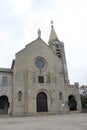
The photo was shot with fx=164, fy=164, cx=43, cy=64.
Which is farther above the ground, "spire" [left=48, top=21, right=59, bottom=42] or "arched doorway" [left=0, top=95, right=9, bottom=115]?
"spire" [left=48, top=21, right=59, bottom=42]

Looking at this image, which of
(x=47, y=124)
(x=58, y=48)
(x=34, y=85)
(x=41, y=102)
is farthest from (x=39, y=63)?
(x=47, y=124)

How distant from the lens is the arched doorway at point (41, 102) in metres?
31.3

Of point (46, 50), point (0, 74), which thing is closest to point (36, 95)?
point (0, 74)

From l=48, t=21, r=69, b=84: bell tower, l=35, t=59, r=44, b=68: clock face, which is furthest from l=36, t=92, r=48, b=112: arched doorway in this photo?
l=48, t=21, r=69, b=84: bell tower

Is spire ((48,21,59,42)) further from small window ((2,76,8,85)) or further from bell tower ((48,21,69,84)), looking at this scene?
small window ((2,76,8,85))

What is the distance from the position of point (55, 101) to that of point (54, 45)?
1597 cm

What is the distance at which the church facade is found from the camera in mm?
30281

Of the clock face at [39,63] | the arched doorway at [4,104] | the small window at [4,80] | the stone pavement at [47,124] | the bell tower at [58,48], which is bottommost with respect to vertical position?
the stone pavement at [47,124]

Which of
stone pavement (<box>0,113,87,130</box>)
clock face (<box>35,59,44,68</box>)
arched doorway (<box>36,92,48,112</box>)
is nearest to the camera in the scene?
stone pavement (<box>0,113,87,130</box>)

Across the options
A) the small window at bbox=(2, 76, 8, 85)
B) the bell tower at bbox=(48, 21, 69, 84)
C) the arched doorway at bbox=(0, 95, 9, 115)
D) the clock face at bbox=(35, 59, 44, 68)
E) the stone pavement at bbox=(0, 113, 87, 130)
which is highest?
the bell tower at bbox=(48, 21, 69, 84)

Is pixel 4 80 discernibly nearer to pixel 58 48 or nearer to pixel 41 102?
pixel 41 102

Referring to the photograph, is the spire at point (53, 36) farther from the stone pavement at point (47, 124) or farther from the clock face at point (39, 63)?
the stone pavement at point (47, 124)

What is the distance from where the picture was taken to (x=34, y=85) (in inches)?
1243

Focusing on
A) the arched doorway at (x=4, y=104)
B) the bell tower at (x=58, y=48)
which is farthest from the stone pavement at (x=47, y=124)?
the bell tower at (x=58, y=48)
